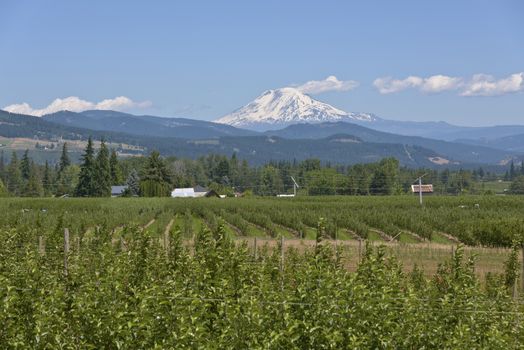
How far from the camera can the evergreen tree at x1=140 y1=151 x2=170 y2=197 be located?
117 meters

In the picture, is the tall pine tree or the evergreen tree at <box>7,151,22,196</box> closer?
the tall pine tree

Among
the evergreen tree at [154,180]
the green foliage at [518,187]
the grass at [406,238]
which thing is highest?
the evergreen tree at [154,180]

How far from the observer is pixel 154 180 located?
4673 inches

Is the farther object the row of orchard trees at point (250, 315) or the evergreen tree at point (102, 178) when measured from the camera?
the evergreen tree at point (102, 178)

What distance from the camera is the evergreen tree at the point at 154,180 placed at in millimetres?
117000

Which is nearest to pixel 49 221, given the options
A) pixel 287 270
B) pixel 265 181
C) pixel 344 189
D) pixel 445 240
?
pixel 445 240

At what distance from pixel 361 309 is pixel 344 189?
139 meters

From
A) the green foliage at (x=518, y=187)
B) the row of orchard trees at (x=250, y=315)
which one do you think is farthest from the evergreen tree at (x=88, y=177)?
the row of orchard trees at (x=250, y=315)

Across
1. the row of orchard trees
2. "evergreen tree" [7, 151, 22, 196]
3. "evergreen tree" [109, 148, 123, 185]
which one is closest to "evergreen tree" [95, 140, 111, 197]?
"evergreen tree" [109, 148, 123, 185]

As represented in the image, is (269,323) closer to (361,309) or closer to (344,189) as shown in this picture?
(361,309)

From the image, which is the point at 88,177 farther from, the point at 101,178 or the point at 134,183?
the point at 134,183

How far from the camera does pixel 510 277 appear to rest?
80.4ft

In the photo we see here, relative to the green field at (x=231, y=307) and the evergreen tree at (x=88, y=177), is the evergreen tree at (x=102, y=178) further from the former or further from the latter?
the green field at (x=231, y=307)

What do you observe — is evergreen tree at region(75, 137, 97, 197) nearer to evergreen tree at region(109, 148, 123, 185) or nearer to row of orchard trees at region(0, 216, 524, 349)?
evergreen tree at region(109, 148, 123, 185)
